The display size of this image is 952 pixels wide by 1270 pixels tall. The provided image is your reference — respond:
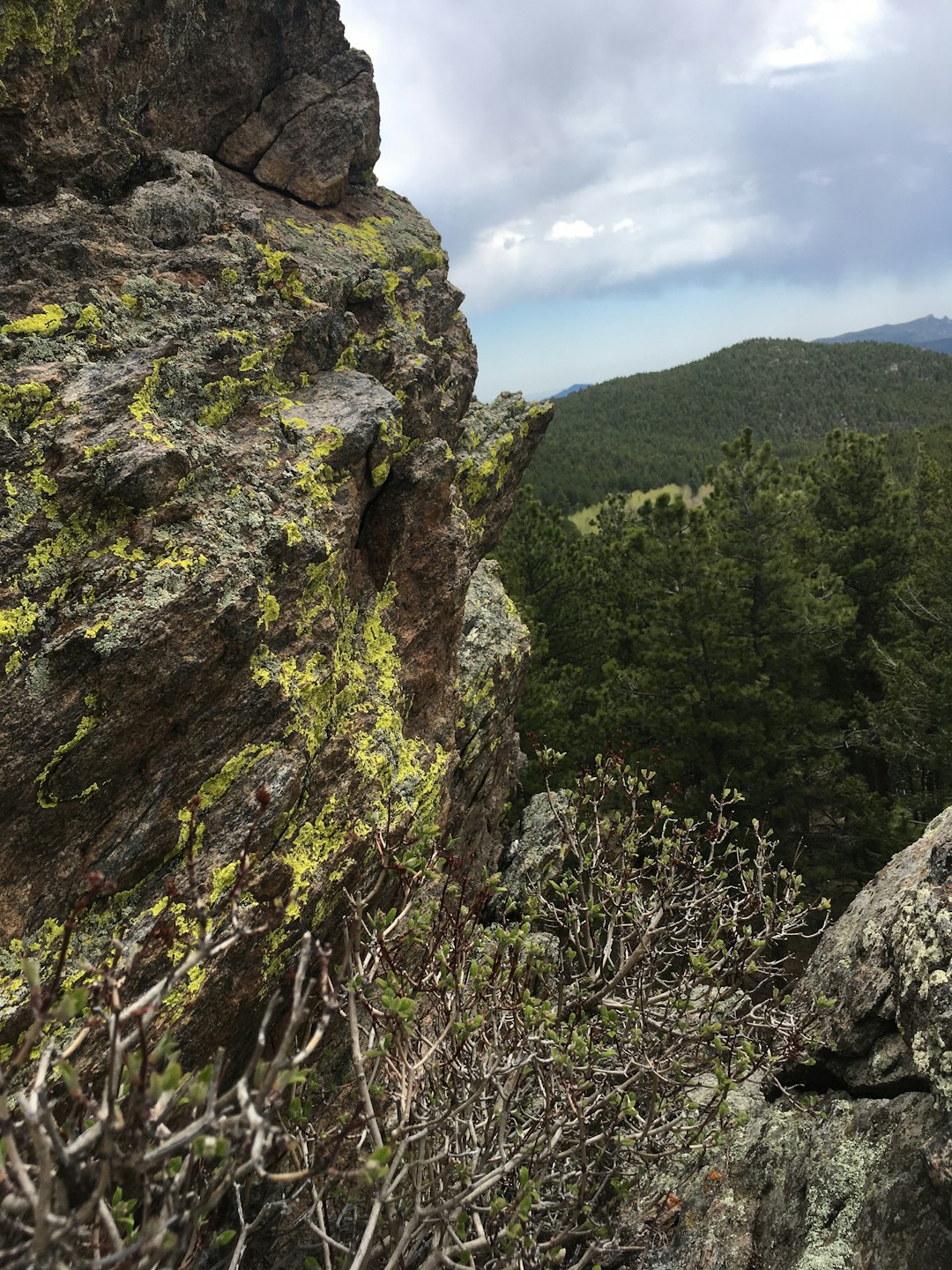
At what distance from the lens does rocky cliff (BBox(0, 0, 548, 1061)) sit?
13.6 feet

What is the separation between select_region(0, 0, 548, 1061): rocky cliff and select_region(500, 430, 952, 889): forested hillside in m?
6.79

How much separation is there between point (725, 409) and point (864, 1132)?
17639 cm

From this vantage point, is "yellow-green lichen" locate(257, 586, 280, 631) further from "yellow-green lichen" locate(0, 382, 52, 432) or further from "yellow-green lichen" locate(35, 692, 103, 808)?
"yellow-green lichen" locate(0, 382, 52, 432)

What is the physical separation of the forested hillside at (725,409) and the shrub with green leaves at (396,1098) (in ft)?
265

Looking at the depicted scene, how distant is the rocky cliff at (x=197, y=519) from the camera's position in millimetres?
4152

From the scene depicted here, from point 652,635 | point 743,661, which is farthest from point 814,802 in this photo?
point 652,635

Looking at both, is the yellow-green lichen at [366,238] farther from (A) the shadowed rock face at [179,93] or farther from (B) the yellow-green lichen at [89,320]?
(B) the yellow-green lichen at [89,320]

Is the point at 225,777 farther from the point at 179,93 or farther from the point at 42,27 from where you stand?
the point at 179,93

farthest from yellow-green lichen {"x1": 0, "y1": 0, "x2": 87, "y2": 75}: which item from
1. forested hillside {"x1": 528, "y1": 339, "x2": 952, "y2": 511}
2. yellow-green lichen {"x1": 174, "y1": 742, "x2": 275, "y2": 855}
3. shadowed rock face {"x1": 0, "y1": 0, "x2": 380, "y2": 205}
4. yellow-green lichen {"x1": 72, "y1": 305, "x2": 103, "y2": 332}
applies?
forested hillside {"x1": 528, "y1": 339, "x2": 952, "y2": 511}

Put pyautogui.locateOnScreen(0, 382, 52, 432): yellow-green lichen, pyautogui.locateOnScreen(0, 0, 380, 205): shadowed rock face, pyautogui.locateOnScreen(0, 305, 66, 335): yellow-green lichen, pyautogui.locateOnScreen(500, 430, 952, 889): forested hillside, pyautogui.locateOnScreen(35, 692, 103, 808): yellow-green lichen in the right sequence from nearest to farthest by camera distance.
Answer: pyautogui.locateOnScreen(35, 692, 103, 808): yellow-green lichen
pyautogui.locateOnScreen(0, 382, 52, 432): yellow-green lichen
pyautogui.locateOnScreen(0, 305, 66, 335): yellow-green lichen
pyautogui.locateOnScreen(0, 0, 380, 205): shadowed rock face
pyautogui.locateOnScreen(500, 430, 952, 889): forested hillside

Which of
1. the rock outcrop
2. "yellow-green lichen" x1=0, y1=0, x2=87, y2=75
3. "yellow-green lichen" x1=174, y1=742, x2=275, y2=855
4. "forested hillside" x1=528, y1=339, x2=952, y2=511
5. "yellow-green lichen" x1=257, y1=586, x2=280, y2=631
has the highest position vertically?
"forested hillside" x1=528, y1=339, x2=952, y2=511

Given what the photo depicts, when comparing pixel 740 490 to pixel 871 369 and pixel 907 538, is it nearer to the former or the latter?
pixel 907 538

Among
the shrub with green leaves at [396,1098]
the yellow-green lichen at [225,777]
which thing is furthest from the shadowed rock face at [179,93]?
the shrub with green leaves at [396,1098]

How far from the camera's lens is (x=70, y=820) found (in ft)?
13.7
